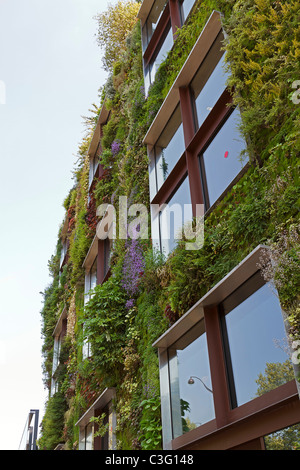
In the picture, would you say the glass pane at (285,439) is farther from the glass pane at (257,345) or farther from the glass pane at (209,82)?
the glass pane at (209,82)

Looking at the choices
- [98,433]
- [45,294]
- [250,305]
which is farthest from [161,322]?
[45,294]

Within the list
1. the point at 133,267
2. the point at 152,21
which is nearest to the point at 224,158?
the point at 133,267

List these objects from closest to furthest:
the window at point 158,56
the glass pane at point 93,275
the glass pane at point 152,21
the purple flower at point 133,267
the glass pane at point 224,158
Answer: the glass pane at point 224,158 < the purple flower at point 133,267 < the window at point 158,56 < the glass pane at point 152,21 < the glass pane at point 93,275

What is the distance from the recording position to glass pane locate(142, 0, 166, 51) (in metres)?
15.0

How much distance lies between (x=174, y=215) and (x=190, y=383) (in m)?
3.51

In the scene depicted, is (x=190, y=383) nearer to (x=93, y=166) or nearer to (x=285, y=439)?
(x=285, y=439)

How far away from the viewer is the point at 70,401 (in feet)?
55.2

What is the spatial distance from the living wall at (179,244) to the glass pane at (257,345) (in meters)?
0.60

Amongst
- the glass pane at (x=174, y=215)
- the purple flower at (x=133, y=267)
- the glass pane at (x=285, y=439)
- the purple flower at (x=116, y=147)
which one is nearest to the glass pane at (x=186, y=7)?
the purple flower at (x=116, y=147)

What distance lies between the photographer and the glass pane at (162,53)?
13260 mm

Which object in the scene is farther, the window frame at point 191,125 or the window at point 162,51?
the window at point 162,51

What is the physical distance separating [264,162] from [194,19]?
17.2ft

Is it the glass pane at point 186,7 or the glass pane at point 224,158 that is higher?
the glass pane at point 186,7

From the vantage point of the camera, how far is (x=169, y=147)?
11961mm
